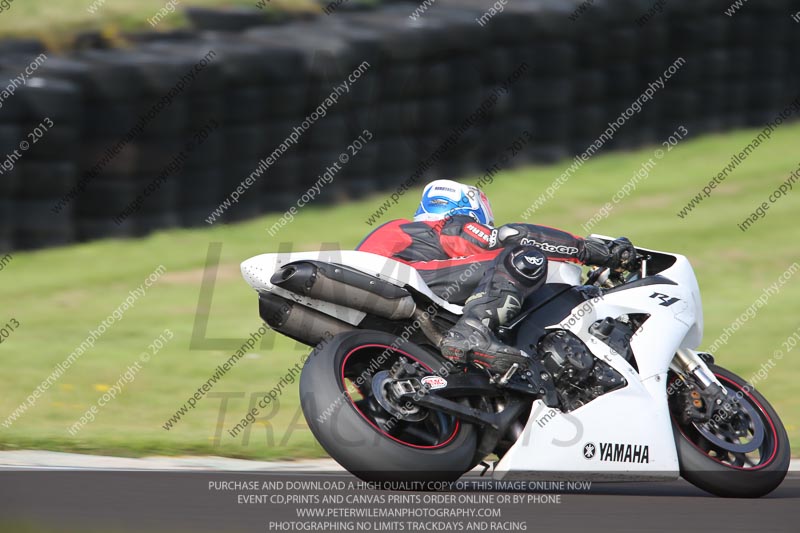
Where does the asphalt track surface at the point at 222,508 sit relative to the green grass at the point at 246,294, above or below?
above

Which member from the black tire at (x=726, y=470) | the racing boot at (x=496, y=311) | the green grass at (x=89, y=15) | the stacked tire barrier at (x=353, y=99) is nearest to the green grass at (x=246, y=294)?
the stacked tire barrier at (x=353, y=99)

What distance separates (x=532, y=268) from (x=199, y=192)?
729 cm

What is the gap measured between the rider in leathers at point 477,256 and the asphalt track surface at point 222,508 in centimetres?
69

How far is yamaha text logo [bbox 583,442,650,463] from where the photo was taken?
5500 mm

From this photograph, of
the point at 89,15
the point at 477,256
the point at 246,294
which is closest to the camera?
the point at 477,256

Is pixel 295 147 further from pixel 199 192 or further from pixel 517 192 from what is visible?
pixel 517 192

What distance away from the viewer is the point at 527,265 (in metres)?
5.57

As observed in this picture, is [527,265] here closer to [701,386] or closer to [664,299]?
[664,299]

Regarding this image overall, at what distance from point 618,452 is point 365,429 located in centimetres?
123

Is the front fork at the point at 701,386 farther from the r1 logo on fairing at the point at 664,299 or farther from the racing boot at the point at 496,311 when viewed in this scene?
the racing boot at the point at 496,311

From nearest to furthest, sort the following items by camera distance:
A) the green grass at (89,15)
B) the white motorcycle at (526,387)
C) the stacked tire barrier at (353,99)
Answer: the white motorcycle at (526,387) < the stacked tire barrier at (353,99) < the green grass at (89,15)

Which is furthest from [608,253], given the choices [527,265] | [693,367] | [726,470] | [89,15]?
[89,15]

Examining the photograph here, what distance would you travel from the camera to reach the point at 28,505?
4.83m

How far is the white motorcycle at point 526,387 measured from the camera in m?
5.26
